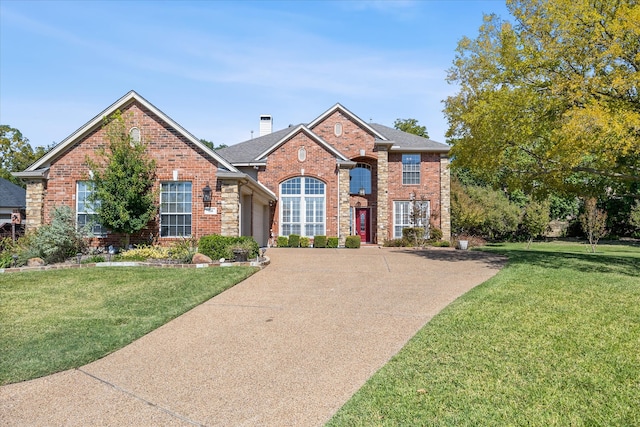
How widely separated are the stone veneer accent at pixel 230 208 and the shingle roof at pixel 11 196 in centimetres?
1787

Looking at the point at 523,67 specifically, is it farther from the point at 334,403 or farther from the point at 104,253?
the point at 104,253

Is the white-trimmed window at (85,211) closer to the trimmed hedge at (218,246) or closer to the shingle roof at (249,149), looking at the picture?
the trimmed hedge at (218,246)

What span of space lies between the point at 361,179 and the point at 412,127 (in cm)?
2440

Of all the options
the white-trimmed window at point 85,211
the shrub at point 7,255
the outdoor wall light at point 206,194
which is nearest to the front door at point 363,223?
the outdoor wall light at point 206,194

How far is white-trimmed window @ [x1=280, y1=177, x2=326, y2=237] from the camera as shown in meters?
22.5

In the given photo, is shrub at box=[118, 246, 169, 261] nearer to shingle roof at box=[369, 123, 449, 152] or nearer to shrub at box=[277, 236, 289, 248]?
shrub at box=[277, 236, 289, 248]

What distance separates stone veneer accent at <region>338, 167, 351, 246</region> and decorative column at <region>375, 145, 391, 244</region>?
3091 mm

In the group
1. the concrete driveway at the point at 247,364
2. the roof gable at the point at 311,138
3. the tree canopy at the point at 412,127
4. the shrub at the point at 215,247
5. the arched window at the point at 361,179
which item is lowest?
the concrete driveway at the point at 247,364

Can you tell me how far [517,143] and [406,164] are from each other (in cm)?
1143

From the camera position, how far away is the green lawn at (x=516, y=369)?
13.1ft

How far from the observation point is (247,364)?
5.59 m

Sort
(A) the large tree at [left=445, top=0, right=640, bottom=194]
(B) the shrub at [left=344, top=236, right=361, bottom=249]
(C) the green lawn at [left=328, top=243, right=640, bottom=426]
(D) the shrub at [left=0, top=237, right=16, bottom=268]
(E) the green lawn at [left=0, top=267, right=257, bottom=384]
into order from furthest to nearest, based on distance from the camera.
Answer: (B) the shrub at [left=344, top=236, right=361, bottom=249] → (D) the shrub at [left=0, top=237, right=16, bottom=268] → (A) the large tree at [left=445, top=0, right=640, bottom=194] → (E) the green lawn at [left=0, top=267, right=257, bottom=384] → (C) the green lawn at [left=328, top=243, right=640, bottom=426]

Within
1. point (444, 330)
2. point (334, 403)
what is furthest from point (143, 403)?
point (444, 330)

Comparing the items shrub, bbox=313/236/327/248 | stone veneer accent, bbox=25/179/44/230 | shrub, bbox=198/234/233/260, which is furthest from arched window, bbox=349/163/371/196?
stone veneer accent, bbox=25/179/44/230
